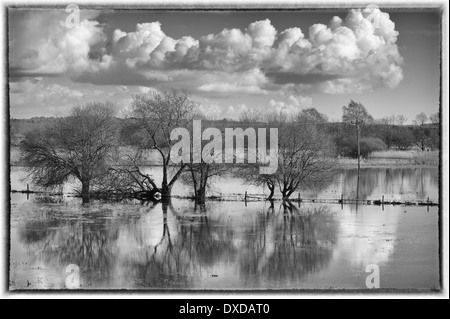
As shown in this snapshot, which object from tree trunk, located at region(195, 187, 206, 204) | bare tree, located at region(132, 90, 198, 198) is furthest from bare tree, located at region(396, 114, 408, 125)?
tree trunk, located at region(195, 187, 206, 204)

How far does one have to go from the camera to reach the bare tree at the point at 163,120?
658 inches

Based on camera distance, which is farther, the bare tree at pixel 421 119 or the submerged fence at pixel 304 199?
the submerged fence at pixel 304 199

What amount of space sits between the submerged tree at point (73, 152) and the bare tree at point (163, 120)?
876 mm

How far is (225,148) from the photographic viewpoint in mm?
16781

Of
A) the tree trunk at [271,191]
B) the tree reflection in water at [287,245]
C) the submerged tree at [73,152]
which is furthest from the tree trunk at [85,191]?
the tree trunk at [271,191]

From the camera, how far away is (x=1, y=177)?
1273 centimetres

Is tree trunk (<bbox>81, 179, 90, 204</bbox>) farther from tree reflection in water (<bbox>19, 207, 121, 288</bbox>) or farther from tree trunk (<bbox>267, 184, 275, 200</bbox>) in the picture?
tree trunk (<bbox>267, 184, 275, 200</bbox>)

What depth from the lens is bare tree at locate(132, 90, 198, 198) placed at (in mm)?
16719

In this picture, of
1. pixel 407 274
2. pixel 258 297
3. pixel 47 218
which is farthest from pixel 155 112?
pixel 407 274

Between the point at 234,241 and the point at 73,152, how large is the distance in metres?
6.61

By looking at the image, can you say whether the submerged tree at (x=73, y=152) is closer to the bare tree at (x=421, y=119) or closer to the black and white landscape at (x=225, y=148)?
the black and white landscape at (x=225, y=148)

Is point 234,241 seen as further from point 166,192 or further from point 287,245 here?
point 166,192

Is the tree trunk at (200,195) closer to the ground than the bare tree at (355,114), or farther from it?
closer to the ground

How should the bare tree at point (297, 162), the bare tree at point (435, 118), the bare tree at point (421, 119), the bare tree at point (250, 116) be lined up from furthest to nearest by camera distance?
the bare tree at point (297, 162) < the bare tree at point (250, 116) < the bare tree at point (421, 119) < the bare tree at point (435, 118)
